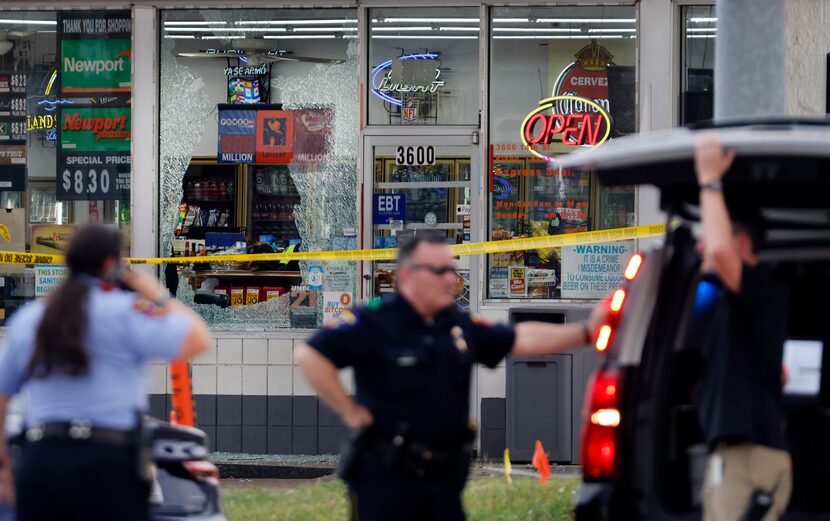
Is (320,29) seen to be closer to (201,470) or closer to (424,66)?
(424,66)

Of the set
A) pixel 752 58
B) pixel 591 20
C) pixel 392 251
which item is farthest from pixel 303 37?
pixel 752 58

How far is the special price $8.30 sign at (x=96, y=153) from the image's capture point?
11250 mm

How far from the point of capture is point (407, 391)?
498 centimetres

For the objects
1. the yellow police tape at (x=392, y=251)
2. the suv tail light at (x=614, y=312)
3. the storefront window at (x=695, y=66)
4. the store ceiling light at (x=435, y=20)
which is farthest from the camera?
the store ceiling light at (x=435, y=20)

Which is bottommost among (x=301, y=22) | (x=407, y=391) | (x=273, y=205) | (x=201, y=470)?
(x=201, y=470)

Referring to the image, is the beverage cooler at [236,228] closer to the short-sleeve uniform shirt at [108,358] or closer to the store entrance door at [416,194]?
the store entrance door at [416,194]

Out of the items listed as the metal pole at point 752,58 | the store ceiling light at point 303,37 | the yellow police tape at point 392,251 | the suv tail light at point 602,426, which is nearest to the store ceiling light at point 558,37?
the store ceiling light at point 303,37

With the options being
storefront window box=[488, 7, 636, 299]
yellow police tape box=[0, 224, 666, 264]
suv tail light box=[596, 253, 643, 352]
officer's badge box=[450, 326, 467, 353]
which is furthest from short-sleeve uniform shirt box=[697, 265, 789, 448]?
storefront window box=[488, 7, 636, 299]

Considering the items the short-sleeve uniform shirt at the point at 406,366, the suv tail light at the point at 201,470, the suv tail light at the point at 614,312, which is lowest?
the suv tail light at the point at 201,470

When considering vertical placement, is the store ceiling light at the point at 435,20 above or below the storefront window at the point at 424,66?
above

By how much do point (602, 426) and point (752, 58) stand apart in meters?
2.41

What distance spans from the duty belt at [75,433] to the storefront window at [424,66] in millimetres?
6721

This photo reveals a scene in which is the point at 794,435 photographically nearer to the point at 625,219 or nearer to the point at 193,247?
the point at 625,219

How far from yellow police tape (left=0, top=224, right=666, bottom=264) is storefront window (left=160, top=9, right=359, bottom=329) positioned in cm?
11
